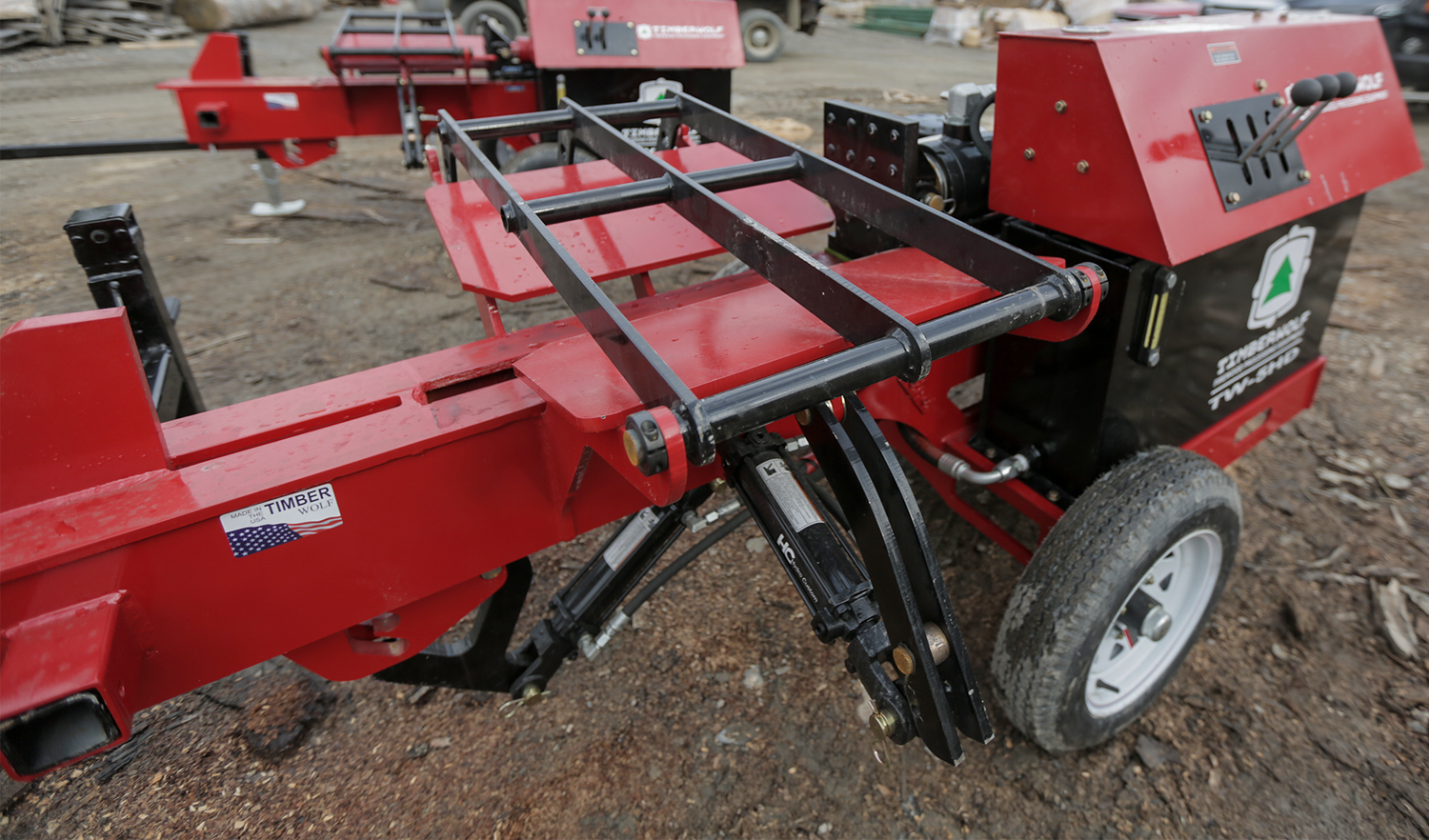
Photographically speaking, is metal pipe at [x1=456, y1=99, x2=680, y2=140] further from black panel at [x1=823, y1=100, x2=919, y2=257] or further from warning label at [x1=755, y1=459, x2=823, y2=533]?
warning label at [x1=755, y1=459, x2=823, y2=533]

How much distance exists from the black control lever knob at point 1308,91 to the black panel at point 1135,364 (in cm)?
41

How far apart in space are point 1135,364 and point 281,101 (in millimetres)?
4888

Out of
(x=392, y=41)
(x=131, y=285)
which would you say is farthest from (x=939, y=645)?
(x=392, y=41)

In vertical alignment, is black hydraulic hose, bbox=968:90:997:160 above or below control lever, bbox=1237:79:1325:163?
below

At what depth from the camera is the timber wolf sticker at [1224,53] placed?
184 centimetres

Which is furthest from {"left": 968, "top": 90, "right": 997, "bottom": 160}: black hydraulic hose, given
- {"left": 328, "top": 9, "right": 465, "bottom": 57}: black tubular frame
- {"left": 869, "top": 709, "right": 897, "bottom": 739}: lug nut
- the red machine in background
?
{"left": 328, "top": 9, "right": 465, "bottom": 57}: black tubular frame

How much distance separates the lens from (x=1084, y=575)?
5.90 feet

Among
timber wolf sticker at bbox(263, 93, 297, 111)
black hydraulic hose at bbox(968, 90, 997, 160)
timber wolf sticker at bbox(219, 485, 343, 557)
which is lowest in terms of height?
timber wolf sticker at bbox(219, 485, 343, 557)

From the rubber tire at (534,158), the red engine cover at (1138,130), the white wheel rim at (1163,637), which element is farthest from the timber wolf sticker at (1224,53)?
the rubber tire at (534,158)

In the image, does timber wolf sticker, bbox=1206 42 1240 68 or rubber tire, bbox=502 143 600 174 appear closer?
timber wolf sticker, bbox=1206 42 1240 68

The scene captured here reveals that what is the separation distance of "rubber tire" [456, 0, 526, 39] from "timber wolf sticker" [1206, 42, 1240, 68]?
10992 mm

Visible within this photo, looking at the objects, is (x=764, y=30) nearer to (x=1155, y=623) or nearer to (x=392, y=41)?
(x=392, y=41)

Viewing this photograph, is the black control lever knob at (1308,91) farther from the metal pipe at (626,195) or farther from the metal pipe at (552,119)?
the metal pipe at (552,119)

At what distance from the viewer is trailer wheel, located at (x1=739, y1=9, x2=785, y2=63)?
1205 centimetres
